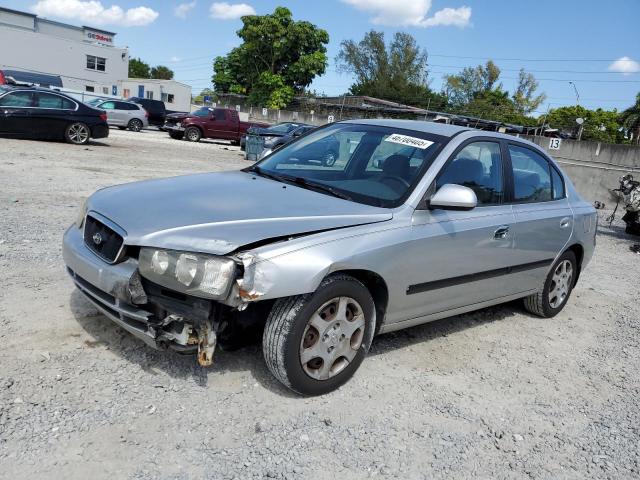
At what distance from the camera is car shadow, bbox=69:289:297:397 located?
343 centimetres

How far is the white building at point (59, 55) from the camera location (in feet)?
165

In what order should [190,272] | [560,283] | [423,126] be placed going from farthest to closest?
[560,283] → [423,126] → [190,272]

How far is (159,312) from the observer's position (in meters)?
3.08

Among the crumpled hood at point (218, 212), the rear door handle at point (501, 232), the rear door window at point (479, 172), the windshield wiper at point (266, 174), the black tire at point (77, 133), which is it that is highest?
the rear door window at point (479, 172)

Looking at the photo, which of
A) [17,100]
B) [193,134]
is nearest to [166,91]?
[193,134]

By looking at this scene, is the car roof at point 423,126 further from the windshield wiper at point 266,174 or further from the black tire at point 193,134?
the black tire at point 193,134

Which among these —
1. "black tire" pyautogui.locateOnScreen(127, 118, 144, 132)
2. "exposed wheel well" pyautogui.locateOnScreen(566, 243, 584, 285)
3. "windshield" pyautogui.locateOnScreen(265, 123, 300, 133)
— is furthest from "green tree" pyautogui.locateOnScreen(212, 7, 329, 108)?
"exposed wheel well" pyautogui.locateOnScreen(566, 243, 584, 285)

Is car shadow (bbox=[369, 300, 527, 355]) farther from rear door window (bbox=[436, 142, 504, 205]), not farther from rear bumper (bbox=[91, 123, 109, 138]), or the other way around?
rear bumper (bbox=[91, 123, 109, 138])

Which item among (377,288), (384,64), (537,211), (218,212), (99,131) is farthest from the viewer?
(384,64)

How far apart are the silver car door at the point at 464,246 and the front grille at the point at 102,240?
1.66 metres

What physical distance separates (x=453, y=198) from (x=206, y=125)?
21946 mm

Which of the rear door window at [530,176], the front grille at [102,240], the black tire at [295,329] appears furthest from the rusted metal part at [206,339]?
the rear door window at [530,176]

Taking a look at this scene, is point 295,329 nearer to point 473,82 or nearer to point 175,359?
point 175,359

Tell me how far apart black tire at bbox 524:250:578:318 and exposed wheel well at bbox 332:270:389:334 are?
7.24 feet
